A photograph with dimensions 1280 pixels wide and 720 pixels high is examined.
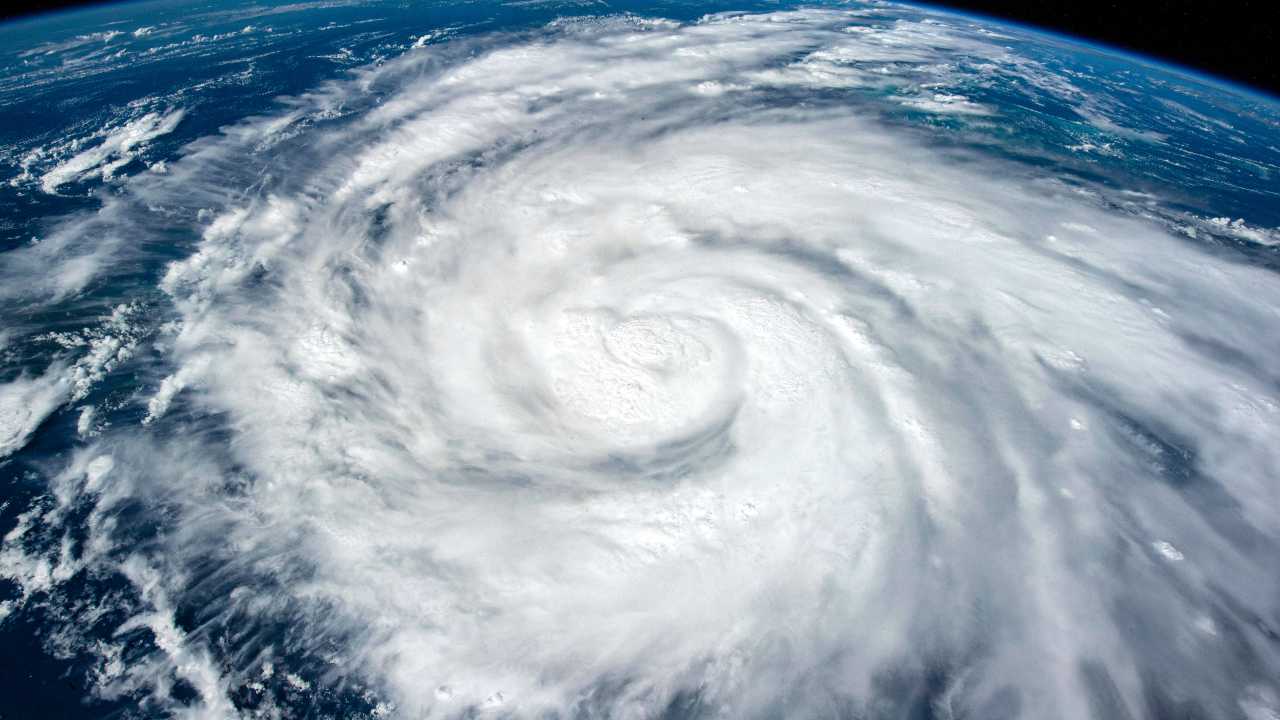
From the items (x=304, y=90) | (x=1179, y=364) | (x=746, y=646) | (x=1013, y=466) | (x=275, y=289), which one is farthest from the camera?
(x=304, y=90)

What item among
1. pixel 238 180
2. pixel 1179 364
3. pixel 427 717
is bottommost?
pixel 427 717

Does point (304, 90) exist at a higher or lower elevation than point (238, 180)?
higher

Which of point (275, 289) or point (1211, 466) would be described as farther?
point (275, 289)

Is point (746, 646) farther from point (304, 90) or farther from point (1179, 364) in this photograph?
point (304, 90)

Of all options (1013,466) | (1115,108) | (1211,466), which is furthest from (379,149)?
(1115,108)

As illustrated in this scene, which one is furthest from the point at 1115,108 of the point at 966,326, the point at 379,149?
the point at 379,149

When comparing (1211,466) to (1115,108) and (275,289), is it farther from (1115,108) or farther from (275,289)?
(1115,108)

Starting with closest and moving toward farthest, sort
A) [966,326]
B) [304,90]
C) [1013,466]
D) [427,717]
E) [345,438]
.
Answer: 1. [427,717]
2. [1013,466]
3. [345,438]
4. [966,326]
5. [304,90]
